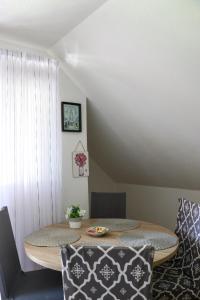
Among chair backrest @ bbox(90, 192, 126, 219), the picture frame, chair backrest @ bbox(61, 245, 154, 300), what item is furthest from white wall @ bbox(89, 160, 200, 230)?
chair backrest @ bbox(61, 245, 154, 300)

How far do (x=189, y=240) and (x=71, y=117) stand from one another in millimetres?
1611

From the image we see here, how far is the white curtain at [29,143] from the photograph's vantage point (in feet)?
8.45

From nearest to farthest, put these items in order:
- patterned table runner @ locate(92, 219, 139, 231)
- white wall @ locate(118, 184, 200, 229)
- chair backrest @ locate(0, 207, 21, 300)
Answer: chair backrest @ locate(0, 207, 21, 300), patterned table runner @ locate(92, 219, 139, 231), white wall @ locate(118, 184, 200, 229)

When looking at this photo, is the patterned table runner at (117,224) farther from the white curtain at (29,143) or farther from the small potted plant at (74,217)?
the white curtain at (29,143)

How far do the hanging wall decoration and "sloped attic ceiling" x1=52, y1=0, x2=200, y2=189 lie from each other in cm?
51

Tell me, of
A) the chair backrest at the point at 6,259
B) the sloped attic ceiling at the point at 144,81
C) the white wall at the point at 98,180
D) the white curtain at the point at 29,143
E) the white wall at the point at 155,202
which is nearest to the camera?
the chair backrest at the point at 6,259

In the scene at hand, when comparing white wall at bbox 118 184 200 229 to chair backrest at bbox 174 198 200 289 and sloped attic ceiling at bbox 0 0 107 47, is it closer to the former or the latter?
chair backrest at bbox 174 198 200 289

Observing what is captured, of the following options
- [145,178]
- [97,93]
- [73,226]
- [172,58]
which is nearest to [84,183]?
[73,226]

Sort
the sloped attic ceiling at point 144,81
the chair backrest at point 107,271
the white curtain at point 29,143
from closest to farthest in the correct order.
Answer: the chair backrest at point 107,271 < the sloped attic ceiling at point 144,81 < the white curtain at point 29,143

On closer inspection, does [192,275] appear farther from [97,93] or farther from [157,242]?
[97,93]

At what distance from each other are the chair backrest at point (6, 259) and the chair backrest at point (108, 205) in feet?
3.24

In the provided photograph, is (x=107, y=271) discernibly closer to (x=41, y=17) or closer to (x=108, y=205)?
(x=108, y=205)

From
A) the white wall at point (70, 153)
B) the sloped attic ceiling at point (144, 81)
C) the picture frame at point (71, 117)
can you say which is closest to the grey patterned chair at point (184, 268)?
the sloped attic ceiling at point (144, 81)

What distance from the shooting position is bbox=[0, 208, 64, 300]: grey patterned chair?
1848 millimetres
